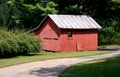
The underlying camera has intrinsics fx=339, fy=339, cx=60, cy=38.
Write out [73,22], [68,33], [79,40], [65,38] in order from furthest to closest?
[73,22], [79,40], [68,33], [65,38]

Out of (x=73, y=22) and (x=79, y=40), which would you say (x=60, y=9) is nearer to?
(x=73, y=22)

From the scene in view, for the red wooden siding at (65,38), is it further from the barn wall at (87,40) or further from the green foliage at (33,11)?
the green foliage at (33,11)

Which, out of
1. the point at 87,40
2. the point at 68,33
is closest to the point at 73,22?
the point at 68,33

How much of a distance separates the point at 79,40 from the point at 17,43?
974cm

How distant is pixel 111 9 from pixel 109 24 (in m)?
11.7

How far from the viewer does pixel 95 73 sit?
16.7 metres

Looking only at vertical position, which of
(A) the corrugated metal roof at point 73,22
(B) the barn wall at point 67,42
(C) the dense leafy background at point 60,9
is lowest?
(B) the barn wall at point 67,42

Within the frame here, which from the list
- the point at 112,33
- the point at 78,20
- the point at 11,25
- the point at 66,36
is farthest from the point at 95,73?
the point at 11,25

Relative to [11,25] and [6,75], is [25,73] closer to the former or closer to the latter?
[6,75]

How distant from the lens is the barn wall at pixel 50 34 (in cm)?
3519

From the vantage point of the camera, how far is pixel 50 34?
3609 centimetres

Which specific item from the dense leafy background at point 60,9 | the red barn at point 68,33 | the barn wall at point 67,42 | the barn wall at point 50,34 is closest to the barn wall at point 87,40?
the red barn at point 68,33

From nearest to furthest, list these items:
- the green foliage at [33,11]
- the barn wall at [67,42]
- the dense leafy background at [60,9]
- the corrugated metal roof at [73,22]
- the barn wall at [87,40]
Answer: the barn wall at [67,42]
the corrugated metal roof at [73,22]
the barn wall at [87,40]
the green foliage at [33,11]
the dense leafy background at [60,9]

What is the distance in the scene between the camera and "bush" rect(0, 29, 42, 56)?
27.2 m
